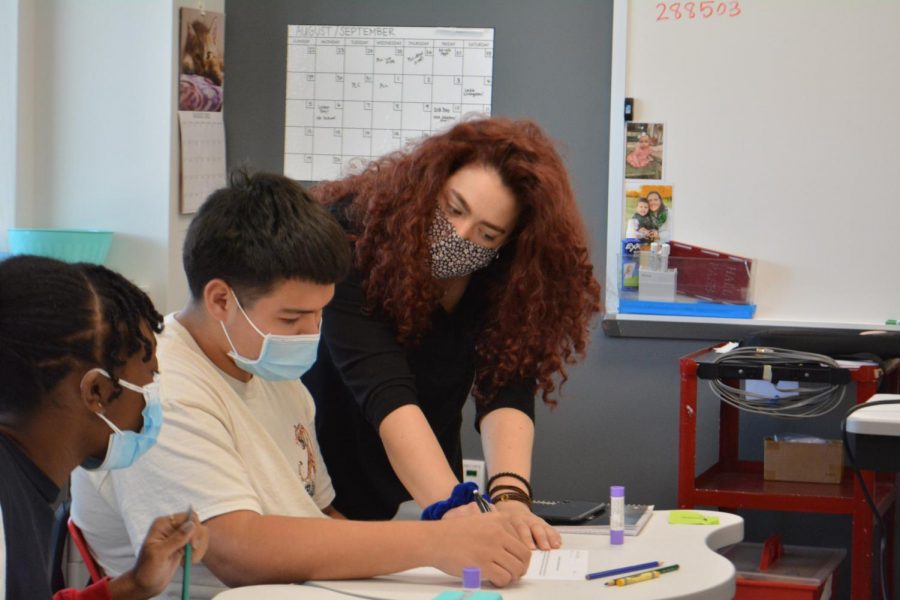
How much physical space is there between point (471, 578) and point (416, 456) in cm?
30

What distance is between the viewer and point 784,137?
9.63ft

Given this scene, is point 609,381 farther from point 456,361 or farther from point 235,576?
point 235,576

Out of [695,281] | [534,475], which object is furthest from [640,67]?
[534,475]

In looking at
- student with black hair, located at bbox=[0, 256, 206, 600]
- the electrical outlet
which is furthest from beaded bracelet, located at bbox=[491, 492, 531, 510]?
the electrical outlet

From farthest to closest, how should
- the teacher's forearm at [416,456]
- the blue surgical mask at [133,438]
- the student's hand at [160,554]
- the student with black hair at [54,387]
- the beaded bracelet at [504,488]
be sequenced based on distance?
the beaded bracelet at [504,488] < the teacher's forearm at [416,456] < the student's hand at [160,554] < the blue surgical mask at [133,438] < the student with black hair at [54,387]

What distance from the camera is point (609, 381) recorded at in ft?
10.2

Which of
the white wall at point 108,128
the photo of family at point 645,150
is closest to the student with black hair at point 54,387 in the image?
the white wall at point 108,128

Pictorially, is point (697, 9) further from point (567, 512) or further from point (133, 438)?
point (133, 438)

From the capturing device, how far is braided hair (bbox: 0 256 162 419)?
1045 mm

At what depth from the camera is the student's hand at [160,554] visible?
127cm

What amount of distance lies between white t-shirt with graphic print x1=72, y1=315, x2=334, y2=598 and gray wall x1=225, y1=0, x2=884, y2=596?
1588mm

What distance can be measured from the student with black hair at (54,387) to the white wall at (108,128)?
1775 mm

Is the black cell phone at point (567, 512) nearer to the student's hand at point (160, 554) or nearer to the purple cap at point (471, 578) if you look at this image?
the purple cap at point (471, 578)

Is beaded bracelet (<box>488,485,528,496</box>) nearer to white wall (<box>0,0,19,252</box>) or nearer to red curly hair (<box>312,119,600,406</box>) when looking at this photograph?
red curly hair (<box>312,119,600,406</box>)
